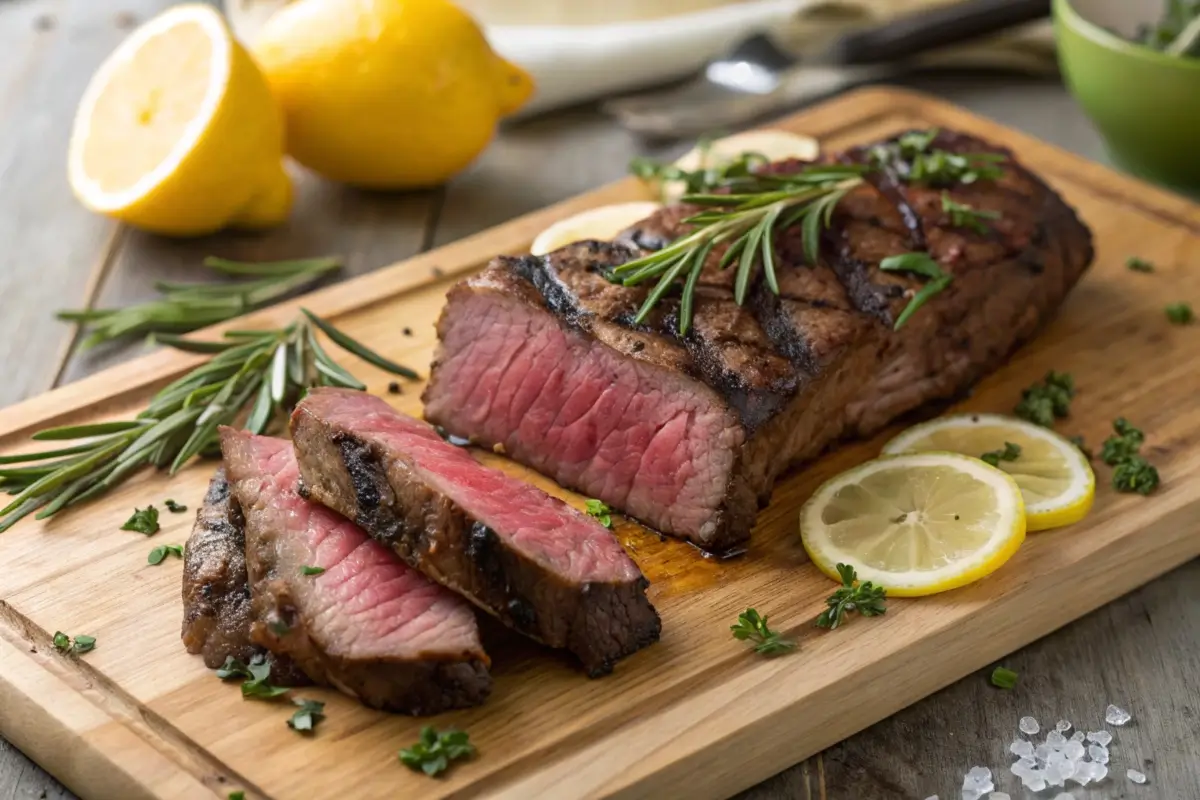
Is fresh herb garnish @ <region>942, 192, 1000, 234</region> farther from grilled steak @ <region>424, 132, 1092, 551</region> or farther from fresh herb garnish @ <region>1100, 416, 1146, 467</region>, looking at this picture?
fresh herb garnish @ <region>1100, 416, 1146, 467</region>

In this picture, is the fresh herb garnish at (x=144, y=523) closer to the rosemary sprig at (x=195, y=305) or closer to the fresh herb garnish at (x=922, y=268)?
the rosemary sprig at (x=195, y=305)

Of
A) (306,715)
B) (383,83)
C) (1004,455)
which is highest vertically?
(383,83)

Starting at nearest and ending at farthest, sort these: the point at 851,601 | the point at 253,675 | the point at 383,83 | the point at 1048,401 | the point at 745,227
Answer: the point at 253,675
the point at 851,601
the point at 745,227
the point at 1048,401
the point at 383,83

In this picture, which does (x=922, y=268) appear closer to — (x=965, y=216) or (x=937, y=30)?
(x=965, y=216)

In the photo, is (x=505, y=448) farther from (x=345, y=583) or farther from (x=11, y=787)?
(x=11, y=787)

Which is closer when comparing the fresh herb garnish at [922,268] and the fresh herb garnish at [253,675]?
the fresh herb garnish at [253,675]

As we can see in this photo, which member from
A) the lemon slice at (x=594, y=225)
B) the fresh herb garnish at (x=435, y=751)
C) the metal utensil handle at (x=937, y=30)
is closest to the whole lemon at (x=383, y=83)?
the lemon slice at (x=594, y=225)

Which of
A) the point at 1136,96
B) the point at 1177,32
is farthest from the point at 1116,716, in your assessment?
the point at 1177,32
